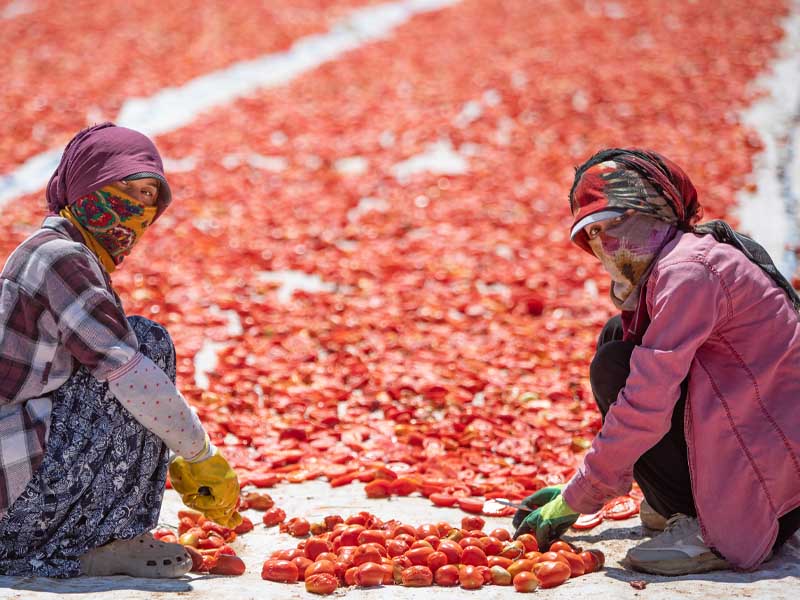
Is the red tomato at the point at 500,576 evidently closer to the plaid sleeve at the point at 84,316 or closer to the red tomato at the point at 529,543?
the red tomato at the point at 529,543

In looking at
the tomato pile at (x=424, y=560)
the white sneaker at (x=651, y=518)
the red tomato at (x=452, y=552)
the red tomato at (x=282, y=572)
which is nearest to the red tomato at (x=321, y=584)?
the tomato pile at (x=424, y=560)

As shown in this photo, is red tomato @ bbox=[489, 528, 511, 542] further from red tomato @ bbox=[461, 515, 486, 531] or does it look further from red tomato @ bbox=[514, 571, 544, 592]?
red tomato @ bbox=[514, 571, 544, 592]

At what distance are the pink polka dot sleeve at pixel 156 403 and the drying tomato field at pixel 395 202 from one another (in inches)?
22.3

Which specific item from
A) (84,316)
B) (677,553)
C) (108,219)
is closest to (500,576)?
(677,553)

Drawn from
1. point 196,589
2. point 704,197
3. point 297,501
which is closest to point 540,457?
point 297,501

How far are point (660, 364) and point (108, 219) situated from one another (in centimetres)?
164

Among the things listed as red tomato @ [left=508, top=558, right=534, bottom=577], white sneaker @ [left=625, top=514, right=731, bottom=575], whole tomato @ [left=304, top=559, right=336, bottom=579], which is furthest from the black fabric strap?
whole tomato @ [left=304, top=559, right=336, bottom=579]

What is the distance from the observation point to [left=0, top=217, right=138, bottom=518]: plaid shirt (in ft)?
8.38

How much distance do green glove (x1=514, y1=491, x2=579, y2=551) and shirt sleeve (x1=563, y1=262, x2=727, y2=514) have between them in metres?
0.20

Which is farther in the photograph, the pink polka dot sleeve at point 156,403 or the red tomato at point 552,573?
the red tomato at point 552,573

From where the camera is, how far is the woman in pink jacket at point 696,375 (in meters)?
2.65

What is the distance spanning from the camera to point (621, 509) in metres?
3.44

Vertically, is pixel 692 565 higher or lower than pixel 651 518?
lower

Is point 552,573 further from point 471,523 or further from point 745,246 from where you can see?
point 745,246
